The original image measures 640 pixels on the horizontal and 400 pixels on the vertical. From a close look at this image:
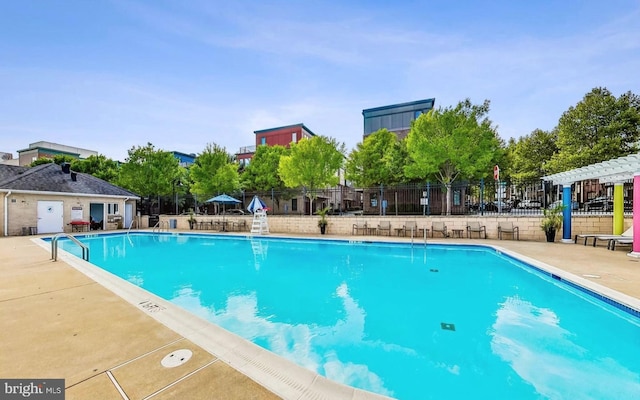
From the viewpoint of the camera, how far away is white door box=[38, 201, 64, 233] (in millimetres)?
16188

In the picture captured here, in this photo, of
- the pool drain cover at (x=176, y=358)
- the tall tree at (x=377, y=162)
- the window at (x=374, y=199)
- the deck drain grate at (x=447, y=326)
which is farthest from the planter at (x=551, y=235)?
the window at (x=374, y=199)

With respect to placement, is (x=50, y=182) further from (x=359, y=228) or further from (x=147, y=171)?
(x=359, y=228)

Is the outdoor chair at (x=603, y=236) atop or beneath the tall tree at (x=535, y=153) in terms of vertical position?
beneath

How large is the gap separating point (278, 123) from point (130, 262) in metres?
32.3

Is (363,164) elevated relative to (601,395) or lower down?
elevated

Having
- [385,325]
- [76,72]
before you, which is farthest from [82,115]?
[385,325]

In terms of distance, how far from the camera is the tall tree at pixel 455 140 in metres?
16.2

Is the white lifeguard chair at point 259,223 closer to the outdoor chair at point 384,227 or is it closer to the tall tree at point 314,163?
the tall tree at point 314,163

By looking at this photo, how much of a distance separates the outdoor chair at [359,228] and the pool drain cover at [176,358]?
12.9 meters

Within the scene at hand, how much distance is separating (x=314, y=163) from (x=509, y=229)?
39.5 feet

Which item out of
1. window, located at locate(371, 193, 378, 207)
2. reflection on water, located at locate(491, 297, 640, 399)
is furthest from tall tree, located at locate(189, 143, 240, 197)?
reflection on water, located at locate(491, 297, 640, 399)

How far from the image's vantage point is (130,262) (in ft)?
31.3

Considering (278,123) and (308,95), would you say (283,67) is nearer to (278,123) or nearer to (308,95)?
(308,95)

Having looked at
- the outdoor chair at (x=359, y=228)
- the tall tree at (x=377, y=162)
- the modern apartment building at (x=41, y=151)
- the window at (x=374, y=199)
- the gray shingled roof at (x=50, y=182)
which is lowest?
the outdoor chair at (x=359, y=228)
